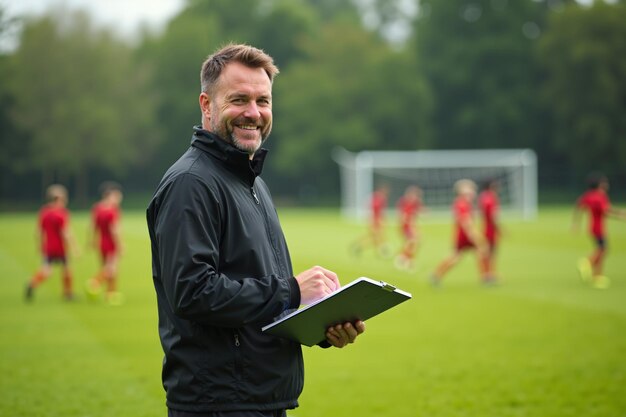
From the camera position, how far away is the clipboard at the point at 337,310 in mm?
3117

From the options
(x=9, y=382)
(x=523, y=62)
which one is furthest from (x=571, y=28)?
(x=9, y=382)

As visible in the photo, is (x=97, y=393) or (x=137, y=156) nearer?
(x=97, y=393)

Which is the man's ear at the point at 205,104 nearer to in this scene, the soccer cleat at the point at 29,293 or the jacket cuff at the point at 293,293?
the jacket cuff at the point at 293,293

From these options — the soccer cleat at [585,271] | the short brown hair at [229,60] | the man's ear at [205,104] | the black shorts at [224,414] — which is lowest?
the soccer cleat at [585,271]

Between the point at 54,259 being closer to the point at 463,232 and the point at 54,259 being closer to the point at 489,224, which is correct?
the point at 463,232

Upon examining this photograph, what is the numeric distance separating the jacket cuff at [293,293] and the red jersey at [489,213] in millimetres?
14732

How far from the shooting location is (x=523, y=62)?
213 ft

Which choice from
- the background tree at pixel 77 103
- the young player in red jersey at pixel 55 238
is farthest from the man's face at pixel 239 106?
the background tree at pixel 77 103

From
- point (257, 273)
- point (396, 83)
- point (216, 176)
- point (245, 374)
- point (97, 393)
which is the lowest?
point (97, 393)

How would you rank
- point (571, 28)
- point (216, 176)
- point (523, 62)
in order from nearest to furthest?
point (216, 176)
point (571, 28)
point (523, 62)

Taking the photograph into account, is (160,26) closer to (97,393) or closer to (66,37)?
(66,37)

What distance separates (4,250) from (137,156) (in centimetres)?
3894

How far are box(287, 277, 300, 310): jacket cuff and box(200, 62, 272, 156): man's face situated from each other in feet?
1.83

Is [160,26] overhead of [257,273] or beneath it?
overhead
